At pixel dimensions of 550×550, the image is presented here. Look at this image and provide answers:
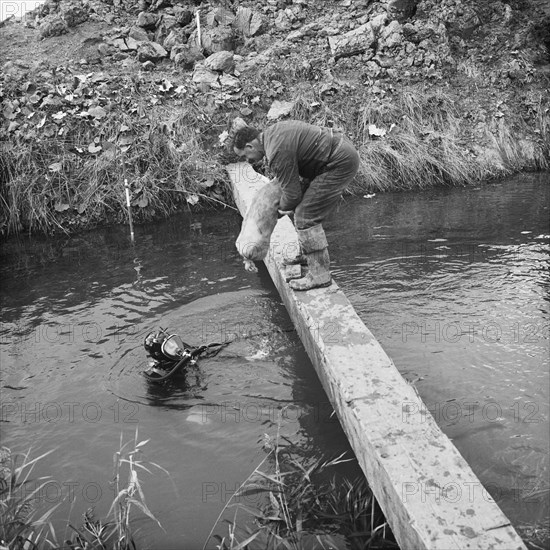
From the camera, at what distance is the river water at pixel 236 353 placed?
3.95 m

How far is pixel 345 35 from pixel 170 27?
3354 mm

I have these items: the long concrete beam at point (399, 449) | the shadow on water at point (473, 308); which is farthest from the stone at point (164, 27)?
the long concrete beam at point (399, 449)

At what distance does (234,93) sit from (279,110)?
3.05 feet

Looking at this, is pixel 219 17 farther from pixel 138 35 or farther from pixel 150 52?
pixel 150 52

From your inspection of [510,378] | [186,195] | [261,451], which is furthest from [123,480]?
[186,195]

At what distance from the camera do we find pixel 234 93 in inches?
406

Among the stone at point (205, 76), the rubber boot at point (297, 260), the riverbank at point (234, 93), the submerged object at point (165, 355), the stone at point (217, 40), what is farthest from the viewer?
the stone at point (217, 40)

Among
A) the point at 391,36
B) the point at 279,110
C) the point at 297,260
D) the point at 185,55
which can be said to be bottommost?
the point at 297,260

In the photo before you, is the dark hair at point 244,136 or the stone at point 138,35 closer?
the dark hair at point 244,136

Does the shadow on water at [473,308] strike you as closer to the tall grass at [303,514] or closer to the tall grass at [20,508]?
the tall grass at [303,514]

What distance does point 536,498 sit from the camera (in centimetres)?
353

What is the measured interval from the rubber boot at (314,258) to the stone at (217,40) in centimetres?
736

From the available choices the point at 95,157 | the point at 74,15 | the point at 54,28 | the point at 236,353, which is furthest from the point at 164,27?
the point at 236,353

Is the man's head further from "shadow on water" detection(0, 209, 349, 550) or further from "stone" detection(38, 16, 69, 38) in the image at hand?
"stone" detection(38, 16, 69, 38)
